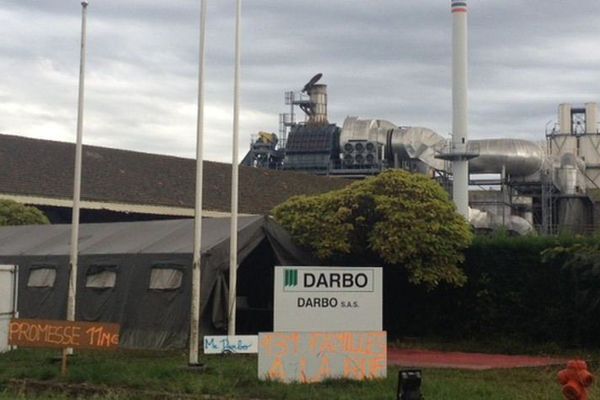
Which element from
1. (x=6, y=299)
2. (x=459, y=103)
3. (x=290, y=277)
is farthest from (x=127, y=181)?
(x=290, y=277)

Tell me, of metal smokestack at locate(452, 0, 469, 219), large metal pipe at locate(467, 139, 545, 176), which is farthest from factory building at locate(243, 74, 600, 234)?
metal smokestack at locate(452, 0, 469, 219)

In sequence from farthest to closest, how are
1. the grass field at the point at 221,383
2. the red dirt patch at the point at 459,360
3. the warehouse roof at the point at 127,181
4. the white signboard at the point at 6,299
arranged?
the warehouse roof at the point at 127,181 < the white signboard at the point at 6,299 < the red dirt patch at the point at 459,360 < the grass field at the point at 221,383

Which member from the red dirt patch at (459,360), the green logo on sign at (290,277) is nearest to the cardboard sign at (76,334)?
the green logo on sign at (290,277)

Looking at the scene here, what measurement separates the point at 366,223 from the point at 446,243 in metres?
2.31

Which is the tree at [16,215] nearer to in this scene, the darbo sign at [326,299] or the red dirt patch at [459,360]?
the red dirt patch at [459,360]

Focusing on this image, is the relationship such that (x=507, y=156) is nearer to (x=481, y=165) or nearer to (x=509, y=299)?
(x=481, y=165)

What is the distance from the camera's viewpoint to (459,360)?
2353 centimetres

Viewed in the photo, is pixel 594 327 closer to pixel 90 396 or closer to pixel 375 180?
pixel 375 180

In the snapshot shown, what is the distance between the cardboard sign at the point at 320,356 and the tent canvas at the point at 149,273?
320 inches

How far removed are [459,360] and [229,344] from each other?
6.82m

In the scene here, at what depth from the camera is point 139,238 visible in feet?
89.7

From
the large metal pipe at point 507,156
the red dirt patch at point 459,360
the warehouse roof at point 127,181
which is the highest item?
the large metal pipe at point 507,156

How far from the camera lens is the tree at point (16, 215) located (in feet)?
122

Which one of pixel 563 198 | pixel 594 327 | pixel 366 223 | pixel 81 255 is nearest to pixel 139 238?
pixel 81 255
